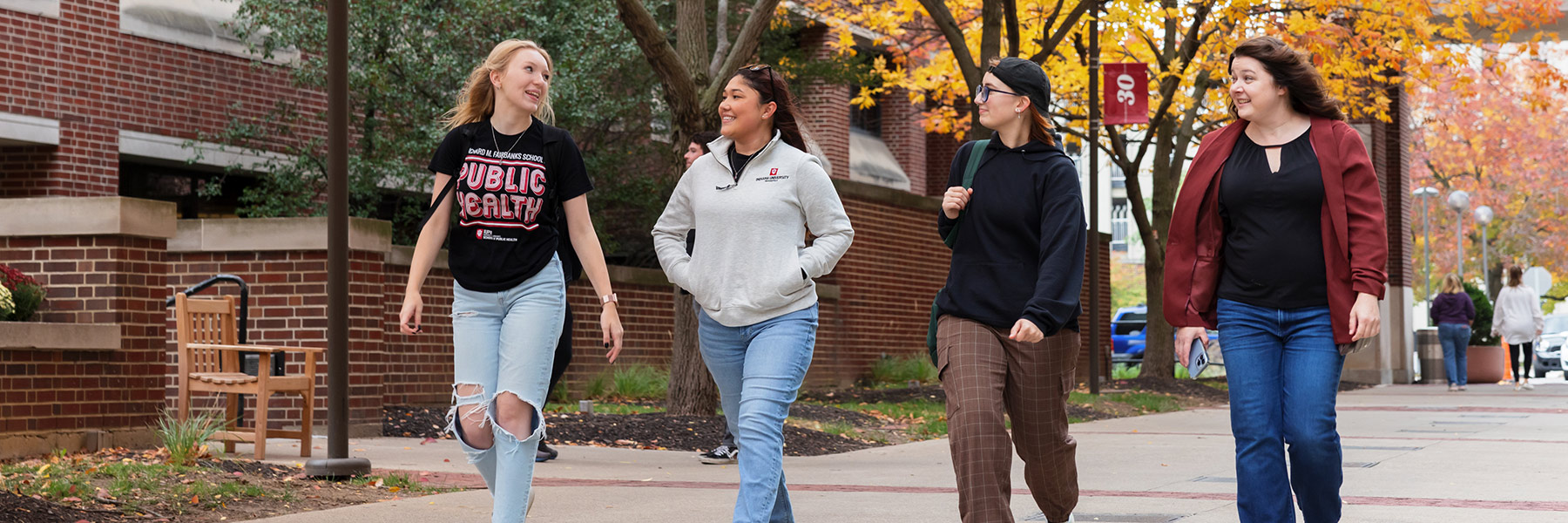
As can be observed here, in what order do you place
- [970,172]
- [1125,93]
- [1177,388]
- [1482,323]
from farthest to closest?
[1482,323]
[1177,388]
[1125,93]
[970,172]

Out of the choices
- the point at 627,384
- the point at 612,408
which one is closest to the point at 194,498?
the point at 612,408

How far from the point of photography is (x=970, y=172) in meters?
5.45

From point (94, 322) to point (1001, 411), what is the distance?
20.5 ft

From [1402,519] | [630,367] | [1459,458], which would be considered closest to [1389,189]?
[630,367]

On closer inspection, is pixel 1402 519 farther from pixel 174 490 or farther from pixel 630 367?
pixel 630 367

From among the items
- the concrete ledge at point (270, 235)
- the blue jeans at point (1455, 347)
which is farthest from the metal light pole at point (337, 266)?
the blue jeans at point (1455, 347)

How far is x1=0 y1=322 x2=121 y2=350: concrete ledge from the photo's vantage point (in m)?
8.77

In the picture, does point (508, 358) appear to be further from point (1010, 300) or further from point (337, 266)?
point (337, 266)

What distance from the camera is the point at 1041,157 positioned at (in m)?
5.37

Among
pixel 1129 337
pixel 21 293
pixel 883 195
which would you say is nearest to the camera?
pixel 21 293

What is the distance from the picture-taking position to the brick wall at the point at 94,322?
9031mm

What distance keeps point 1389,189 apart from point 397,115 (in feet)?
61.6

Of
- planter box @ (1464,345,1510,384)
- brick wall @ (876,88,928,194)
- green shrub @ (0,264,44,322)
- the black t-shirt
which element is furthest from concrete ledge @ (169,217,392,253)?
planter box @ (1464,345,1510,384)

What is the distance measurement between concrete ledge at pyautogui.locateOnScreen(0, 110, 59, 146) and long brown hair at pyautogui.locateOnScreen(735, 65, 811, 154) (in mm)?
11786
